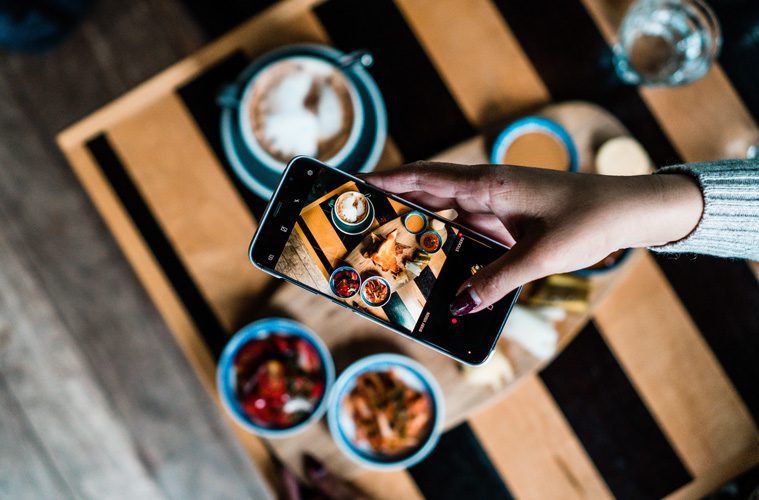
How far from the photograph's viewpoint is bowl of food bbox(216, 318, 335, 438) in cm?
106

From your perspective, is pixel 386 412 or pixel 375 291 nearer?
pixel 375 291

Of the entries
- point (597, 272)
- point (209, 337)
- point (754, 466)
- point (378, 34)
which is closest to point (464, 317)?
point (597, 272)

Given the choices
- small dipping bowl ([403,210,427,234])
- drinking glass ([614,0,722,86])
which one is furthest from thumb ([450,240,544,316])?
drinking glass ([614,0,722,86])

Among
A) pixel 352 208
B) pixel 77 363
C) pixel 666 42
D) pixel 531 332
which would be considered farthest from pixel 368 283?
pixel 77 363

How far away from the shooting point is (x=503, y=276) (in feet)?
2.50

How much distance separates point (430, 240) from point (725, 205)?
0.47 m

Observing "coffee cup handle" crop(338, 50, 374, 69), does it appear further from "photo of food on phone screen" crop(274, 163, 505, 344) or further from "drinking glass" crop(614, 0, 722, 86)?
"drinking glass" crop(614, 0, 722, 86)

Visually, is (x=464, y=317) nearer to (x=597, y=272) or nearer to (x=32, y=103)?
(x=597, y=272)

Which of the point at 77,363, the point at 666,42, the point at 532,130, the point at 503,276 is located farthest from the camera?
the point at 77,363

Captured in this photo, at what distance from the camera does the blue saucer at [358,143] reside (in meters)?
1.06

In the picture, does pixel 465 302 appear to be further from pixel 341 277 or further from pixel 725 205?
pixel 725 205

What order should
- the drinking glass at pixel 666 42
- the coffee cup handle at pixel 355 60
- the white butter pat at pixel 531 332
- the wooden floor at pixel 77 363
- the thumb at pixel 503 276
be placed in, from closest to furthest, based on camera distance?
the thumb at pixel 503 276 → the coffee cup handle at pixel 355 60 → the white butter pat at pixel 531 332 → the drinking glass at pixel 666 42 → the wooden floor at pixel 77 363

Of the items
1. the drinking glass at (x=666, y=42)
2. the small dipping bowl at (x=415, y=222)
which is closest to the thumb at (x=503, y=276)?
the small dipping bowl at (x=415, y=222)

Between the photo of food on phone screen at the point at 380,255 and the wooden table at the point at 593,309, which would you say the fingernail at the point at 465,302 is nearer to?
the photo of food on phone screen at the point at 380,255
